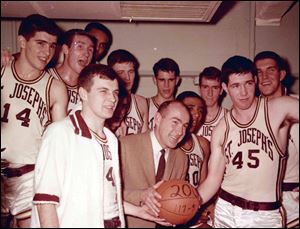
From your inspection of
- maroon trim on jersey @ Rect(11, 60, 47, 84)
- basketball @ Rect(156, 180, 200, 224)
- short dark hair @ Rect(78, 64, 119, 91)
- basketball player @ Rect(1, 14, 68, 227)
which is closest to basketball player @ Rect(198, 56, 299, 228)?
basketball @ Rect(156, 180, 200, 224)

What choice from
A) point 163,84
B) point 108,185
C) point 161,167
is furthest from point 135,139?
point 163,84

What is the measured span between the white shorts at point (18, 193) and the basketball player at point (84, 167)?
0.84 metres

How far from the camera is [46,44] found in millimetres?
3658

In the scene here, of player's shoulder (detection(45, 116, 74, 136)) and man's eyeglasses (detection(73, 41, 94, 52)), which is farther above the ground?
man's eyeglasses (detection(73, 41, 94, 52))

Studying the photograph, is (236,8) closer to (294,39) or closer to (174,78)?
(294,39)

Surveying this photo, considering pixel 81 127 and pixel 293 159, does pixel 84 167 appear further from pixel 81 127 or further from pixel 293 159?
pixel 293 159

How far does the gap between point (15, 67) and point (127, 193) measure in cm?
173

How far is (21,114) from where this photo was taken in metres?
3.53

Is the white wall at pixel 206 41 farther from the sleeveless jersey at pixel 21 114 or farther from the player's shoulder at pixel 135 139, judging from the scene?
the sleeveless jersey at pixel 21 114

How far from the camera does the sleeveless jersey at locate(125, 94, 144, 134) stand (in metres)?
5.01

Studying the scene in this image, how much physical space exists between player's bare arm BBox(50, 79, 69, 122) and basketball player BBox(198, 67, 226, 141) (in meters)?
2.40

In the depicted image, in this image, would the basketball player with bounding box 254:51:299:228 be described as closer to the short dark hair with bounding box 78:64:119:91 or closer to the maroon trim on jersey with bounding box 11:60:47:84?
the short dark hair with bounding box 78:64:119:91

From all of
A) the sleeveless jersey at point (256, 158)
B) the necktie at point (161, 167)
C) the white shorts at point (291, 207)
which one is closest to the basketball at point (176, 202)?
the necktie at point (161, 167)

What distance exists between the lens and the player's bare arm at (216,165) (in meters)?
4.11
